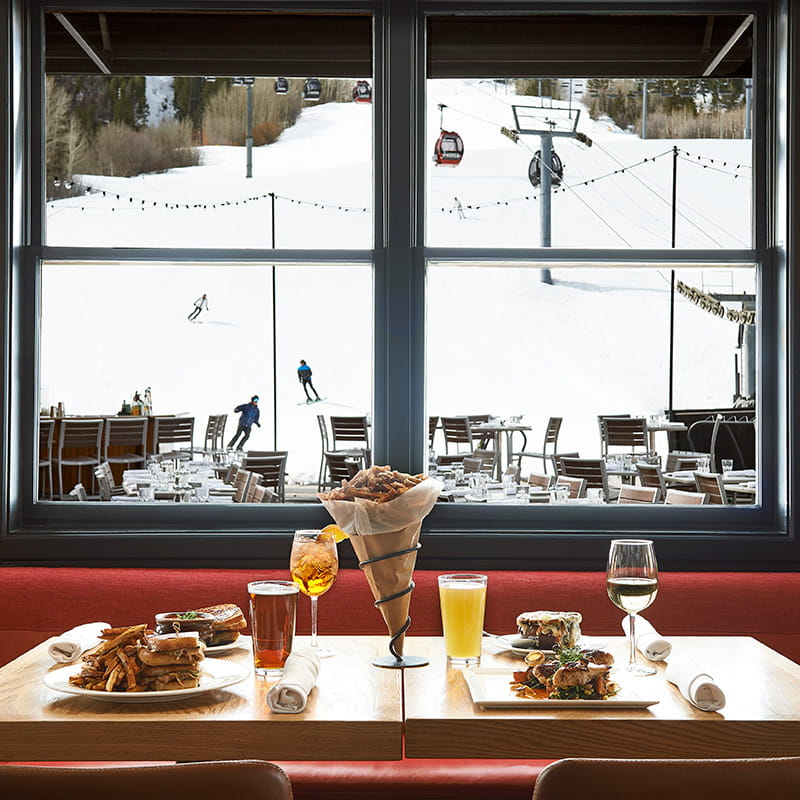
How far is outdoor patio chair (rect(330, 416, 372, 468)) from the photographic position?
3.04 m

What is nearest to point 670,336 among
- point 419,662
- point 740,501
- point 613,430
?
point 613,430

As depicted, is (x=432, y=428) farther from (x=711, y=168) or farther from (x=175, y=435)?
(x=711, y=168)

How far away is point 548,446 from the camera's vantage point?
3.22m

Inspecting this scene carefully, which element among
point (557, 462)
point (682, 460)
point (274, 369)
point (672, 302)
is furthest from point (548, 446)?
point (274, 369)

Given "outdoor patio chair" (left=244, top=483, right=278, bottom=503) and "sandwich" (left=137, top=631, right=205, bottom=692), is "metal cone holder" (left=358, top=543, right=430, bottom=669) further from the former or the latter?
"outdoor patio chair" (left=244, top=483, right=278, bottom=503)

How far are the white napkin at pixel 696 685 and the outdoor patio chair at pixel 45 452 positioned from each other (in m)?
2.03

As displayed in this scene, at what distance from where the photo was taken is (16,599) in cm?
261

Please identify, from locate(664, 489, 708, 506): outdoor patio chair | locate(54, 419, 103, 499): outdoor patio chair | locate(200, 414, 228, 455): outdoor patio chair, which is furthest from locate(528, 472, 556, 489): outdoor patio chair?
locate(54, 419, 103, 499): outdoor patio chair

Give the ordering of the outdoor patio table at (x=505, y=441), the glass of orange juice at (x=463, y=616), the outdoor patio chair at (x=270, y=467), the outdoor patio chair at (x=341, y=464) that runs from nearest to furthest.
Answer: the glass of orange juice at (x=463, y=616) < the outdoor patio chair at (x=341, y=464) < the outdoor patio chair at (x=270, y=467) < the outdoor patio table at (x=505, y=441)

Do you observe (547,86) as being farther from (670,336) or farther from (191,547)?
(191,547)

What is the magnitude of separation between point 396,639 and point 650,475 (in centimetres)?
166

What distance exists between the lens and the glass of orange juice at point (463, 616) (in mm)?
1761

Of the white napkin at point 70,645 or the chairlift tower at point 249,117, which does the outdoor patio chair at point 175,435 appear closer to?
the chairlift tower at point 249,117

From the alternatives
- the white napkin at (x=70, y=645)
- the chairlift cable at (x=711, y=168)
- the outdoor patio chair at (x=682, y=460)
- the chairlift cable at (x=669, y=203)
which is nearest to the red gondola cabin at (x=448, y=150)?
the chairlift cable at (x=669, y=203)
